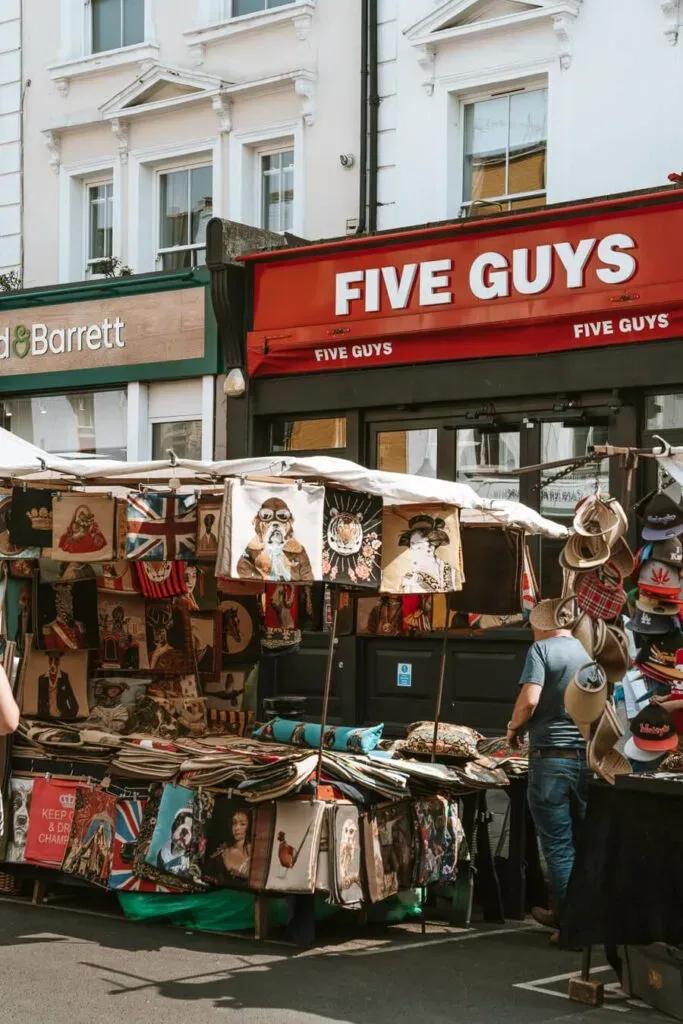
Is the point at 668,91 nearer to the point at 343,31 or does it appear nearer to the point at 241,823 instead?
the point at 343,31

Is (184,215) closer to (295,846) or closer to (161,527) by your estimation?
(161,527)

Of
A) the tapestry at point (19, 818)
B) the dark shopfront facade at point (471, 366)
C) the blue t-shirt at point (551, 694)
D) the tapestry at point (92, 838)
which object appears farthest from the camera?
the dark shopfront facade at point (471, 366)

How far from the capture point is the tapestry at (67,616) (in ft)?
33.0

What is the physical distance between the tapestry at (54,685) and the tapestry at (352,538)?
2.65 m

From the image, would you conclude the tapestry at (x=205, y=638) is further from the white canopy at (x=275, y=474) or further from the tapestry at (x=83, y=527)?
the white canopy at (x=275, y=474)

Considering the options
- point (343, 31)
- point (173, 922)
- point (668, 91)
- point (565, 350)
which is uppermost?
point (343, 31)

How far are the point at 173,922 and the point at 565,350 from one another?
7.08 meters

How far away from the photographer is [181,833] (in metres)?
8.52

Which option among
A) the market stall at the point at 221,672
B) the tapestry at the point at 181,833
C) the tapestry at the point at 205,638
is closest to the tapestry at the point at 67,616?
the market stall at the point at 221,672

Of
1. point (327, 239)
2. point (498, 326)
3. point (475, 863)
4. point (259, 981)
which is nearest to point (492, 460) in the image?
point (498, 326)

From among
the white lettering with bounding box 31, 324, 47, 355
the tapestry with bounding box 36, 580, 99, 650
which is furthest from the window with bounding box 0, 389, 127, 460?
the tapestry with bounding box 36, 580, 99, 650

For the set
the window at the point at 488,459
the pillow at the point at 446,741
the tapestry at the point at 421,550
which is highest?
the window at the point at 488,459

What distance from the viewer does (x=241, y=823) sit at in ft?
27.2

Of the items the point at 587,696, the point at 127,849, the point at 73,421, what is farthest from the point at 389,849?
the point at 73,421
